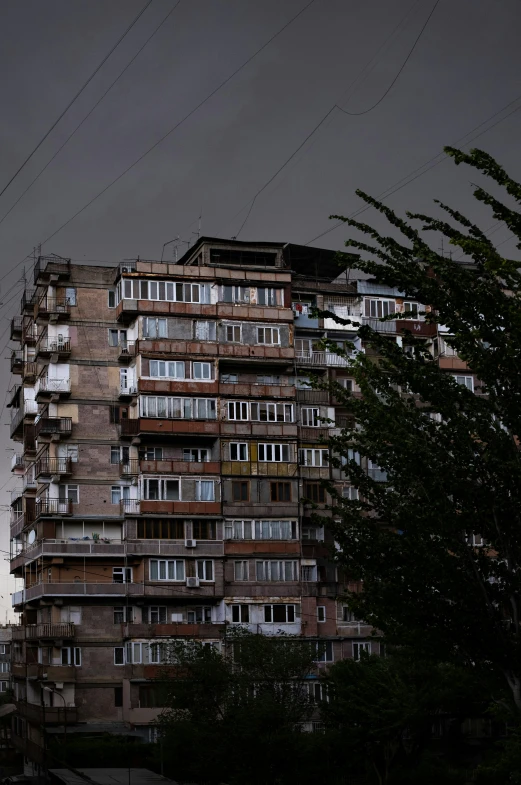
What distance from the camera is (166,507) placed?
6875 centimetres

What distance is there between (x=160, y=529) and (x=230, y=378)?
10780 mm

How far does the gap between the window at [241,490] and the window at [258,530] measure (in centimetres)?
149

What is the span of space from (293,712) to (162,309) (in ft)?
92.4

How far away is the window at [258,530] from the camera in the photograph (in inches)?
2749

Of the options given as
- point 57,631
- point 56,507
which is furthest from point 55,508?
point 57,631

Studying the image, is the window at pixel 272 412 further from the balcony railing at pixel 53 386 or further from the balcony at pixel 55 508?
the balcony at pixel 55 508

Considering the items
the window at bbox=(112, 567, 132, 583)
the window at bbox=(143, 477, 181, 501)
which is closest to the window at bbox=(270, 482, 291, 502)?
the window at bbox=(143, 477, 181, 501)

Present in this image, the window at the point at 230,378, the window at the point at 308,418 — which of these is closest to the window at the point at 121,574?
the window at the point at 230,378

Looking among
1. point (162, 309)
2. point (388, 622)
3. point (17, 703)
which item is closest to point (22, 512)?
point (17, 703)

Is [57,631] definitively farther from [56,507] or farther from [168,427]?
[168,427]

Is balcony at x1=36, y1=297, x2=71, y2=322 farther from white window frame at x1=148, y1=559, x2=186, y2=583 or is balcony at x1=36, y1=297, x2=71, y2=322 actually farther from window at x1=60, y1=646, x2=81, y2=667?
window at x1=60, y1=646, x2=81, y2=667

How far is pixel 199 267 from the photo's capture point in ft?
239

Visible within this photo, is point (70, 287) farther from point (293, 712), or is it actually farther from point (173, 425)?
point (293, 712)

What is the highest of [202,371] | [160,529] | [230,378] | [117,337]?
[117,337]
